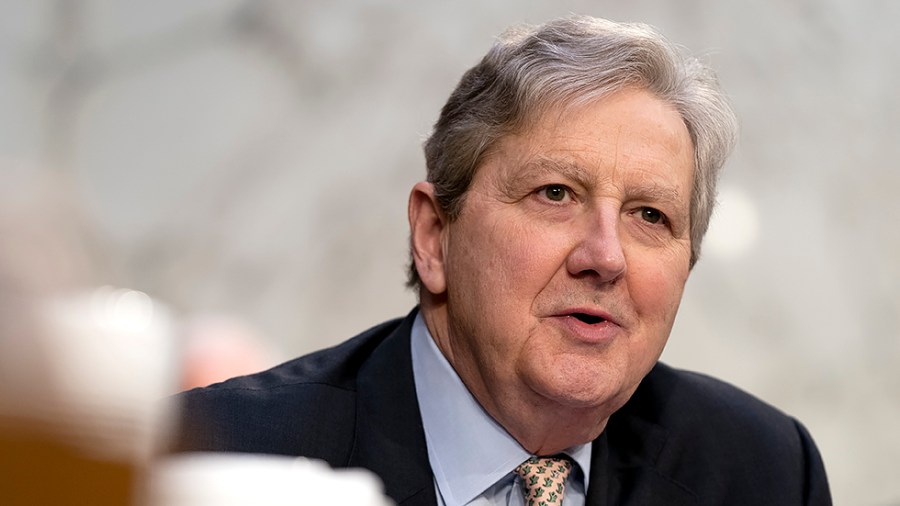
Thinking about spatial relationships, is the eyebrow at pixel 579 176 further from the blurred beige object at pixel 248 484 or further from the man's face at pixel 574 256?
the blurred beige object at pixel 248 484

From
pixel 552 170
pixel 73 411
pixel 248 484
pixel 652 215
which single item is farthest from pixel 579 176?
pixel 73 411

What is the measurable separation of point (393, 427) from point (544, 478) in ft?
0.84

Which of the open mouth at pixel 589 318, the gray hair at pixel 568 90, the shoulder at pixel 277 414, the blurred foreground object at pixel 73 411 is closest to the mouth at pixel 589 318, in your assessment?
the open mouth at pixel 589 318

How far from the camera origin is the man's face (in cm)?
179

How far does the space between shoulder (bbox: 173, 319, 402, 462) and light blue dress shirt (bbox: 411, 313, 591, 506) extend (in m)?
0.13

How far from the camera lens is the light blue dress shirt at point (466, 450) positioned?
6.09 ft


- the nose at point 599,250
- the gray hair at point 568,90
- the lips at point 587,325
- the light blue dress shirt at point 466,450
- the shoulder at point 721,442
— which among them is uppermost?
the gray hair at point 568,90

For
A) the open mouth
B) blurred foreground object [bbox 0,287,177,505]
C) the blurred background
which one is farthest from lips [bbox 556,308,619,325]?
blurred foreground object [bbox 0,287,177,505]

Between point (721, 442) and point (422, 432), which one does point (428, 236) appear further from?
point (721, 442)

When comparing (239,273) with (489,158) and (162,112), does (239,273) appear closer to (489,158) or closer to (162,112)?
(162,112)

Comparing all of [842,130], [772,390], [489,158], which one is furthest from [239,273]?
[842,130]

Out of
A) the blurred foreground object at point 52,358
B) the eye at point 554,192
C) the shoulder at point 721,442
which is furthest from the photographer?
the shoulder at point 721,442

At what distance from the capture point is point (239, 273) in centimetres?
319

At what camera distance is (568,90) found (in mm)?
1868
